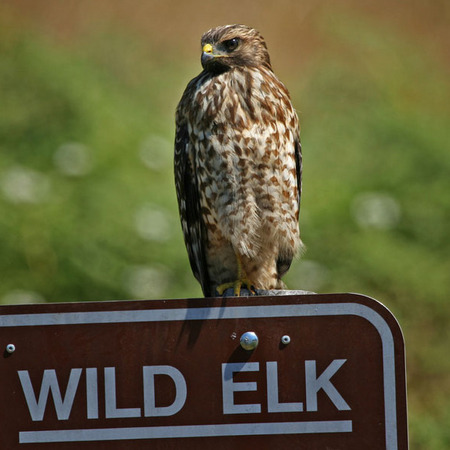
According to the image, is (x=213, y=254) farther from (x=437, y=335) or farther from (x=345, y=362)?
(x=437, y=335)

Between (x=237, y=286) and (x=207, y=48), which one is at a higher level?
(x=207, y=48)

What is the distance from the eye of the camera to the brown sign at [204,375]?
1.80 metres

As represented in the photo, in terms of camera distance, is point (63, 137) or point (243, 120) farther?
point (63, 137)

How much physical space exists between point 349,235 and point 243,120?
8.47ft

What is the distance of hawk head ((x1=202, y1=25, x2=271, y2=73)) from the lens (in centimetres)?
299

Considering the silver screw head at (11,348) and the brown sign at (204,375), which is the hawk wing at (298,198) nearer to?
the brown sign at (204,375)

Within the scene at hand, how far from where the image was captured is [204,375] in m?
1.84

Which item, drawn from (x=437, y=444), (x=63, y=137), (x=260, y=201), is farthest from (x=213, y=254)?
(x=63, y=137)

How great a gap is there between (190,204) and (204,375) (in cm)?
134

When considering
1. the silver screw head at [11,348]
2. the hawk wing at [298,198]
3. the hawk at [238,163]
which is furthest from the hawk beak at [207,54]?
the silver screw head at [11,348]

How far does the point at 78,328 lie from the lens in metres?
1.87

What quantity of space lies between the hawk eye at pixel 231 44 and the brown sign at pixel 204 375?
4.73 ft

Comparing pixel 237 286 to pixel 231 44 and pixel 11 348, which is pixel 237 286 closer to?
pixel 231 44

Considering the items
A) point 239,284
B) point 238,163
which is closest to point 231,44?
point 238,163
